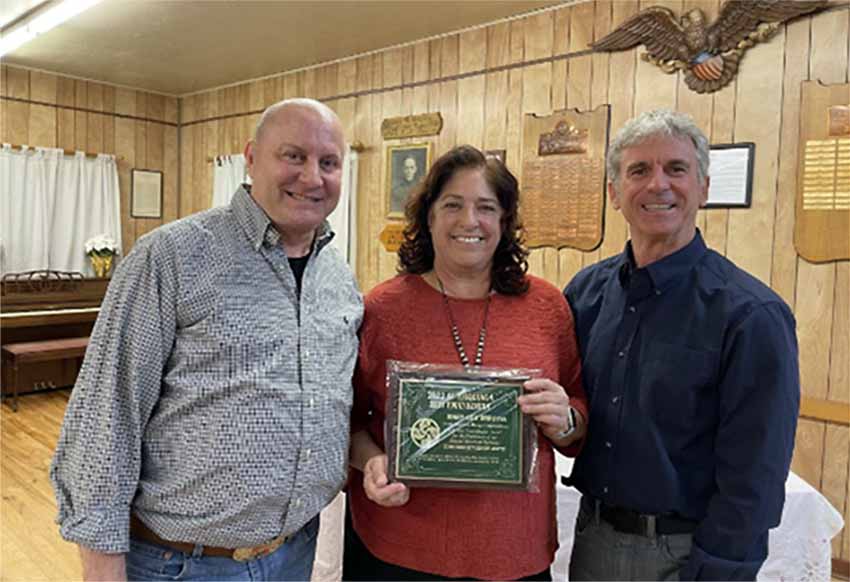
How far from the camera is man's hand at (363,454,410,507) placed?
1.26m

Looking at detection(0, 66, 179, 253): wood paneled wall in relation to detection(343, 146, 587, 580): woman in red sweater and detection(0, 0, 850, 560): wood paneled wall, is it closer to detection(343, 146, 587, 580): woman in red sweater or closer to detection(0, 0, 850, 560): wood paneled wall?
detection(0, 0, 850, 560): wood paneled wall

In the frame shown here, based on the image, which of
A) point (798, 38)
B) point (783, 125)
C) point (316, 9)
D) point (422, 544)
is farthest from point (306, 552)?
point (316, 9)

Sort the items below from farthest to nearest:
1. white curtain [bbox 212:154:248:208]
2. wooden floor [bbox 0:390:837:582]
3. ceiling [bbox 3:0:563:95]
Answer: white curtain [bbox 212:154:248:208]
ceiling [bbox 3:0:563:95]
wooden floor [bbox 0:390:837:582]

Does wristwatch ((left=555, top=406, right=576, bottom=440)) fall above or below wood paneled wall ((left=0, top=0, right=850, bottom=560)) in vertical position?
below

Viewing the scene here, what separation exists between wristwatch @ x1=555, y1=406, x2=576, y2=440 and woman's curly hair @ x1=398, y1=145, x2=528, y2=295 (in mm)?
293

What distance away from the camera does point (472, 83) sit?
4434 mm

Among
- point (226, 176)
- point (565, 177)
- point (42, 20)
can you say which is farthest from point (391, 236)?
point (42, 20)

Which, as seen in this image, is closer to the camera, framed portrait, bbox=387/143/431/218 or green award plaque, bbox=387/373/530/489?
green award plaque, bbox=387/373/530/489

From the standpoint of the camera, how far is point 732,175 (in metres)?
3.27

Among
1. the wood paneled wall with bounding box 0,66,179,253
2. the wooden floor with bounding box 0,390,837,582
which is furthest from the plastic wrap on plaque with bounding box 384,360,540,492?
the wood paneled wall with bounding box 0,66,179,253

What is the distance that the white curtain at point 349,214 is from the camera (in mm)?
5199

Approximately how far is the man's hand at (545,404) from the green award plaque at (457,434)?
0.08ft

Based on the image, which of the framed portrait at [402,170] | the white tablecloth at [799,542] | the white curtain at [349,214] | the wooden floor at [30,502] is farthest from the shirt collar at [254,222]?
the white curtain at [349,214]

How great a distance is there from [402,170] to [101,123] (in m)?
3.57
